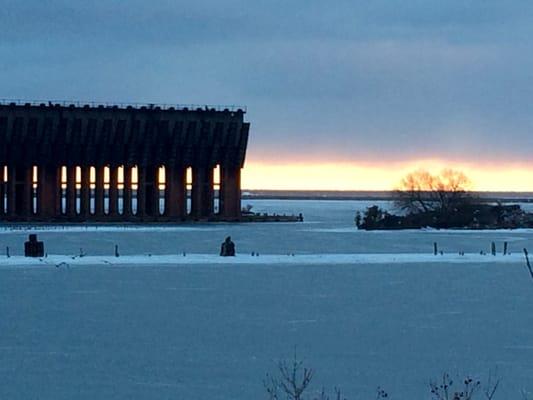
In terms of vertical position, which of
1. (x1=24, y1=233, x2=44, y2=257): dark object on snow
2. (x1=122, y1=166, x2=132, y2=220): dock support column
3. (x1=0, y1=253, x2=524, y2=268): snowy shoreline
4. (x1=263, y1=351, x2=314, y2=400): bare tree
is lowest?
(x1=263, y1=351, x2=314, y2=400): bare tree

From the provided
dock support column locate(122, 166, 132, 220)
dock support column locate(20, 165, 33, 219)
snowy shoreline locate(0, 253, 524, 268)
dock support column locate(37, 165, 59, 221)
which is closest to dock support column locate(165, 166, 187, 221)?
dock support column locate(122, 166, 132, 220)

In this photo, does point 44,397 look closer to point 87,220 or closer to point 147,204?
point 87,220

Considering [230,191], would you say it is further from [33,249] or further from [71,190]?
[33,249]

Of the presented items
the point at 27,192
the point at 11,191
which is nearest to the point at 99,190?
the point at 27,192

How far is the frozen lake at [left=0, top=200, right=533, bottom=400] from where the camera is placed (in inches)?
595

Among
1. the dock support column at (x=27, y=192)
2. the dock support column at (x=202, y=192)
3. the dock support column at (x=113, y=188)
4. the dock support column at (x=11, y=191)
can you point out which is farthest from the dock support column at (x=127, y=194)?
the dock support column at (x=11, y=191)

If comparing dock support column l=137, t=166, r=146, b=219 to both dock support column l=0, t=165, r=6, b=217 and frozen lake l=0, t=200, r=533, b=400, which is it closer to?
dock support column l=0, t=165, r=6, b=217

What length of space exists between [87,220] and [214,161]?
1175 cm

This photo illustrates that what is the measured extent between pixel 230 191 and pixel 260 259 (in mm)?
58572

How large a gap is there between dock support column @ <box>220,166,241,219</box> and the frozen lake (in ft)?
192

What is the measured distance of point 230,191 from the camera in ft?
320

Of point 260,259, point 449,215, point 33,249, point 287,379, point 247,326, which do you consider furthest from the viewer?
point 449,215

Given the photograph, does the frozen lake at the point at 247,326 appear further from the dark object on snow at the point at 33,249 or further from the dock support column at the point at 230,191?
the dock support column at the point at 230,191

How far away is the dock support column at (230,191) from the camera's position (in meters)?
96.6
